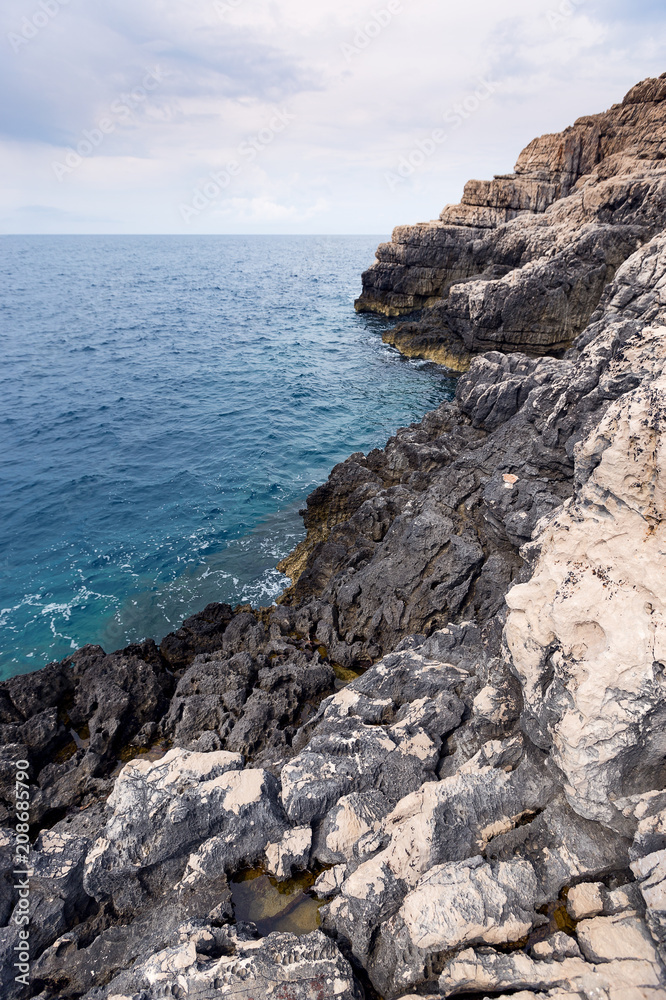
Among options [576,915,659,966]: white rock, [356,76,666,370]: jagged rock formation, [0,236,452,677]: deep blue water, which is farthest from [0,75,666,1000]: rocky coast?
[356,76,666,370]: jagged rock formation

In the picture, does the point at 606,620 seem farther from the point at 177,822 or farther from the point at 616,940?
the point at 177,822

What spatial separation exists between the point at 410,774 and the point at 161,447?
2971cm

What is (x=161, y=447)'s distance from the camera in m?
34.7

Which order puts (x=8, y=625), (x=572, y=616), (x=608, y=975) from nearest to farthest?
(x=608, y=975) < (x=572, y=616) < (x=8, y=625)

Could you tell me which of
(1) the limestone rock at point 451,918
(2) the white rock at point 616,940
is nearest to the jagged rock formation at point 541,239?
(1) the limestone rock at point 451,918

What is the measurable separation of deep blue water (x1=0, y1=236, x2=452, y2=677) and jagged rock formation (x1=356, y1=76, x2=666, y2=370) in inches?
254

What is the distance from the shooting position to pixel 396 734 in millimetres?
10422

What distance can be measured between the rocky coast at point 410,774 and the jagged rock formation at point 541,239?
24.9 m

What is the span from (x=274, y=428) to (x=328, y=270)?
114857 millimetres

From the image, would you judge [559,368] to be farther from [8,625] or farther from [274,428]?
[8,625]

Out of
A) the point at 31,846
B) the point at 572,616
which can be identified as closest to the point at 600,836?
the point at 572,616

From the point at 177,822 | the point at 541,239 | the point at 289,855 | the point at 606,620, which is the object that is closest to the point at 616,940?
the point at 606,620

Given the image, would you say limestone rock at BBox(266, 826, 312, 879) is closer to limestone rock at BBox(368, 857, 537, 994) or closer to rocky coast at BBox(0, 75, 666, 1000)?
rocky coast at BBox(0, 75, 666, 1000)

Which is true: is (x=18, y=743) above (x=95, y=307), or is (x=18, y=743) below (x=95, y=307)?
below
